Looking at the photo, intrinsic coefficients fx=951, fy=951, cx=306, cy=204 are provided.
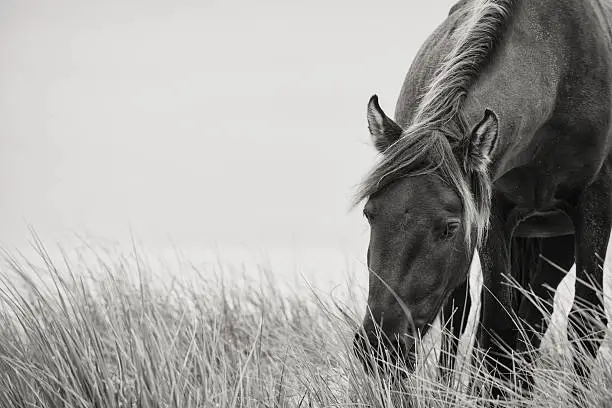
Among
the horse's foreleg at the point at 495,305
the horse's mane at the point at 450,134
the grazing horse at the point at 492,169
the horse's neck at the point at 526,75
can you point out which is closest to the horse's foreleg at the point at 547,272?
the grazing horse at the point at 492,169

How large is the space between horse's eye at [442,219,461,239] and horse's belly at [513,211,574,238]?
5.13 feet

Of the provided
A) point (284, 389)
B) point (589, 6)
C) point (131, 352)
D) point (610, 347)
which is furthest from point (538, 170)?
point (131, 352)

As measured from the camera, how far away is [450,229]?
4.02 meters

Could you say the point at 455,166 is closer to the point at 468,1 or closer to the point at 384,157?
the point at 384,157

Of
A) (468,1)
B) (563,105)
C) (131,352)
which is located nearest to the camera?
(131,352)

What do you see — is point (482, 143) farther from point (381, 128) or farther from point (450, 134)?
point (381, 128)

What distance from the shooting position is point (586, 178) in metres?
5.20

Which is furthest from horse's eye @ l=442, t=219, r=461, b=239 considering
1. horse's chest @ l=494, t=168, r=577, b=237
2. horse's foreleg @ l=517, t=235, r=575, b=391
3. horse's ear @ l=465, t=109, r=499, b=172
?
horse's foreleg @ l=517, t=235, r=575, b=391

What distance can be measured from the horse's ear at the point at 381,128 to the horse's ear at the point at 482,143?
339mm

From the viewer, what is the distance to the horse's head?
12.7 ft

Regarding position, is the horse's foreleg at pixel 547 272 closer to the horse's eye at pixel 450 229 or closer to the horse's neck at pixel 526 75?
the horse's neck at pixel 526 75

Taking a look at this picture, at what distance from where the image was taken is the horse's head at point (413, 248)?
3863 millimetres

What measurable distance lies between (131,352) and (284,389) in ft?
2.16

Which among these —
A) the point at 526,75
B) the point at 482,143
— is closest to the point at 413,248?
the point at 482,143
